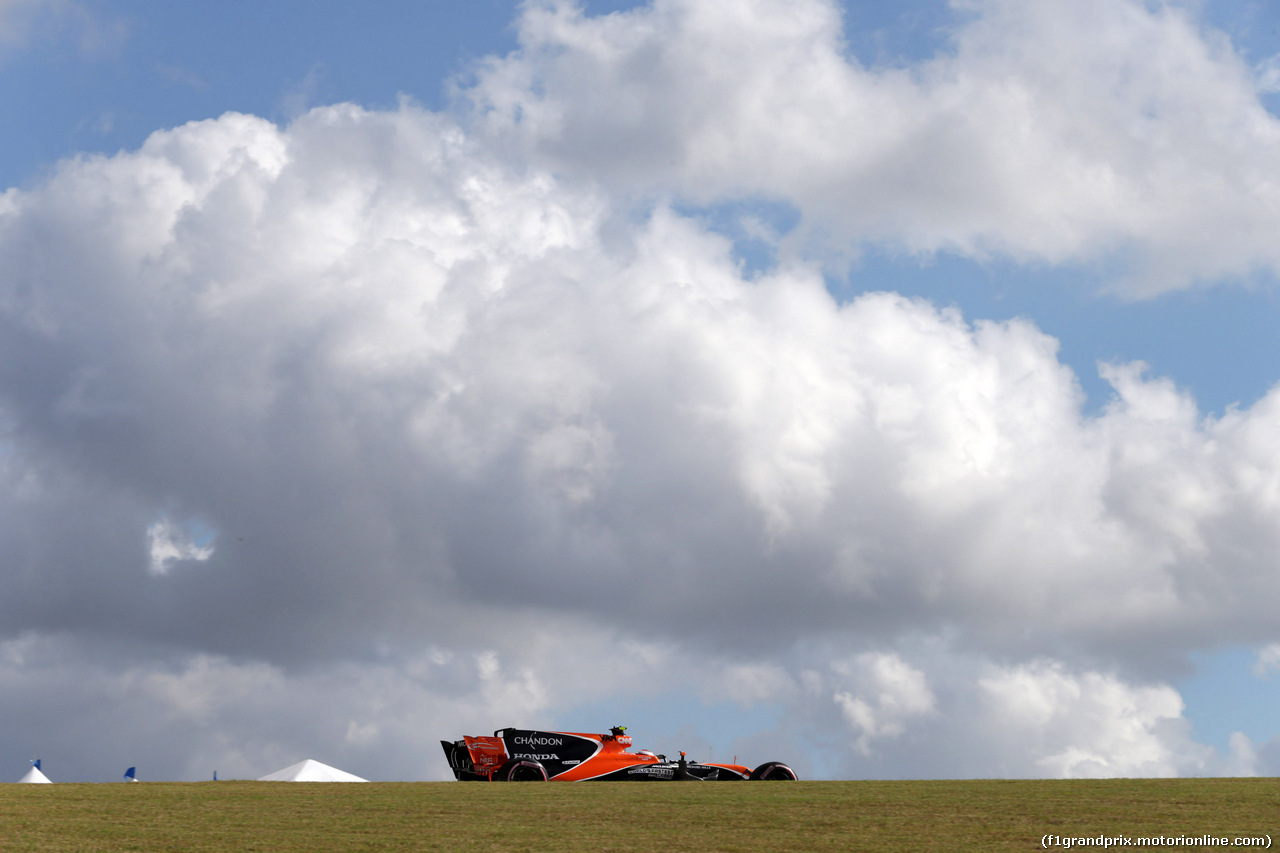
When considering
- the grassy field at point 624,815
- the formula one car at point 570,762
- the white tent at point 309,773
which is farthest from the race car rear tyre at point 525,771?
the white tent at point 309,773

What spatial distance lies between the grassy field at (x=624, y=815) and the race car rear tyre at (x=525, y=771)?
7.51 m

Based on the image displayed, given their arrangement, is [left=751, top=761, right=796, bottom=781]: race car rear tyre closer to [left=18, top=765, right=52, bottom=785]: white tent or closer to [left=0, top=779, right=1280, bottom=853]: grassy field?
[left=0, top=779, right=1280, bottom=853]: grassy field

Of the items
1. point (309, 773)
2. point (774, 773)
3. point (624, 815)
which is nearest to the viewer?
point (624, 815)

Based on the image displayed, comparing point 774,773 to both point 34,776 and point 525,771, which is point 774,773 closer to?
point 525,771

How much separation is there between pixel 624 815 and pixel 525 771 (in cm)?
1678

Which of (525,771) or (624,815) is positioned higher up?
(525,771)

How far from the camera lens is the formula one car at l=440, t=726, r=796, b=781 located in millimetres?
42594

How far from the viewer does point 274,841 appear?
2219cm

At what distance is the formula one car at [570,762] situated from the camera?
42594mm

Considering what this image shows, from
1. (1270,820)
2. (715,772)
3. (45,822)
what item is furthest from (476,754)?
(1270,820)

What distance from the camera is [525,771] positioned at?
42.8 metres

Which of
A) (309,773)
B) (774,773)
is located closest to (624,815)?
(774,773)

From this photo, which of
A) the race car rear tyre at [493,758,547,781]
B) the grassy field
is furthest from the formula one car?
the grassy field

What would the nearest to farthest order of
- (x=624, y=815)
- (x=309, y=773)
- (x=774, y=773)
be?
(x=624, y=815)
(x=774, y=773)
(x=309, y=773)
